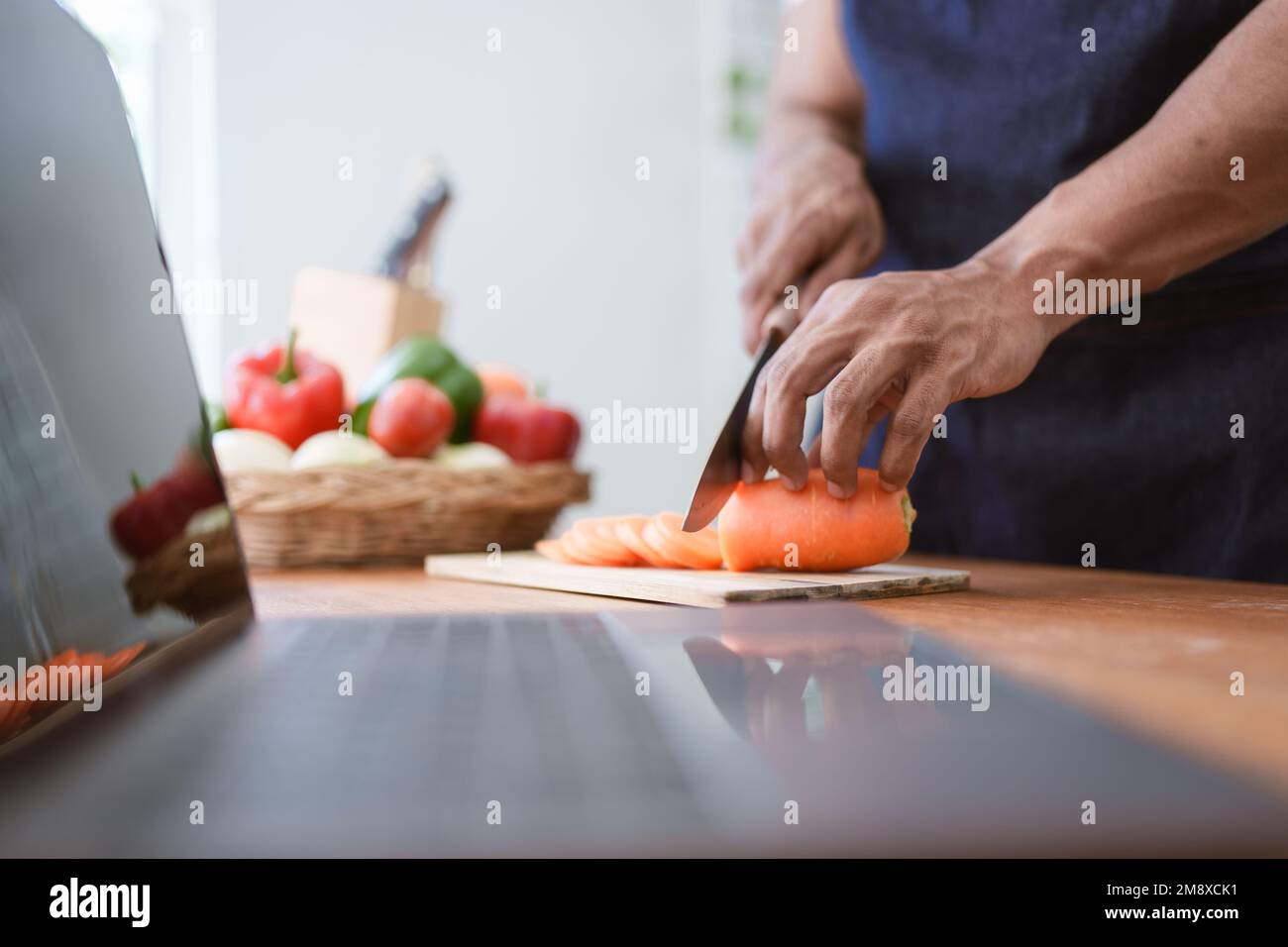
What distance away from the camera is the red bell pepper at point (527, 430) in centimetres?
160

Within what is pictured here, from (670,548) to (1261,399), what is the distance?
1.99 feet

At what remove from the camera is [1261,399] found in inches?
42.1

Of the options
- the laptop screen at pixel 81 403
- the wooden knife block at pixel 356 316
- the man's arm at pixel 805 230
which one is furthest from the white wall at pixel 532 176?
the laptop screen at pixel 81 403

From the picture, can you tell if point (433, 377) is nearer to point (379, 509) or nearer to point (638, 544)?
point (379, 509)

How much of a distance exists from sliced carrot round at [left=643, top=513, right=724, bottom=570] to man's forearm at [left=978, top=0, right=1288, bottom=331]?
1.15 feet

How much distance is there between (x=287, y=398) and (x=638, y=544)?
0.74m

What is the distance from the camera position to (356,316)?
1932 mm

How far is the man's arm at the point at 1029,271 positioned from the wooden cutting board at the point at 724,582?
0.31ft

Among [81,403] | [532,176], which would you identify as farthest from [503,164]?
[81,403]

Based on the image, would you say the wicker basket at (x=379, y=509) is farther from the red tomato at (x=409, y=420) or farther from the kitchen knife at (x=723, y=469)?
the kitchen knife at (x=723, y=469)

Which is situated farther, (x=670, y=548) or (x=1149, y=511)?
(x=1149, y=511)

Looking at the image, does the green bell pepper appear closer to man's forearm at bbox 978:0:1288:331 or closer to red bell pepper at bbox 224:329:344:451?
red bell pepper at bbox 224:329:344:451
